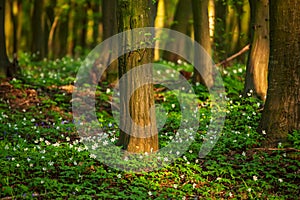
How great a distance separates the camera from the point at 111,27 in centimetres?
1400

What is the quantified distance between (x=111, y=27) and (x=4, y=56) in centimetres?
341

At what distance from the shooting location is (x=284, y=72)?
7664 millimetres

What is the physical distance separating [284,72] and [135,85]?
8.68 feet

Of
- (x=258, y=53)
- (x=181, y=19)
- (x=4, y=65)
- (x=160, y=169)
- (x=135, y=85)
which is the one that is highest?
(x=181, y=19)

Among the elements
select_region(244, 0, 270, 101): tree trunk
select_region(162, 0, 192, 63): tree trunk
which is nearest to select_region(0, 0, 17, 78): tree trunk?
select_region(244, 0, 270, 101): tree trunk

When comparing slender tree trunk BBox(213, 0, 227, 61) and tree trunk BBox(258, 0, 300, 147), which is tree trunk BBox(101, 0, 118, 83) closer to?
slender tree trunk BBox(213, 0, 227, 61)

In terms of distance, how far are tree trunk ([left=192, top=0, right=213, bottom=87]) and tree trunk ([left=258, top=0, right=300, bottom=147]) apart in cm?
455

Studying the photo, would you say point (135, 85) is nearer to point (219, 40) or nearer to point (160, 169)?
point (160, 169)

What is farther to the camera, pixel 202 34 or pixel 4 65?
pixel 4 65

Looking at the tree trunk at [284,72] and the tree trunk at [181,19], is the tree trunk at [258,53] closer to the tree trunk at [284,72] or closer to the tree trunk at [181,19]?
the tree trunk at [284,72]

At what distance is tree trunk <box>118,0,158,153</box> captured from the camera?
7.09 m

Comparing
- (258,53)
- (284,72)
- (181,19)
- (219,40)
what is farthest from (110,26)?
(284,72)

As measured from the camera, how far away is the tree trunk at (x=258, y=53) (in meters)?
10.7

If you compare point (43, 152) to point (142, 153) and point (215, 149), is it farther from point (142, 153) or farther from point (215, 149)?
point (215, 149)
